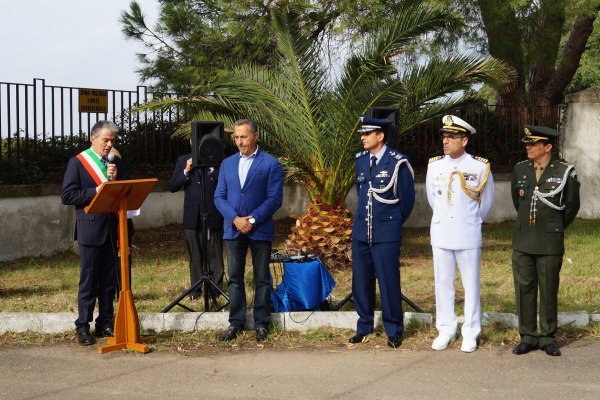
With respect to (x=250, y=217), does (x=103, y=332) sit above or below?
below

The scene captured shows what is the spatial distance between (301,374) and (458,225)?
1.86m

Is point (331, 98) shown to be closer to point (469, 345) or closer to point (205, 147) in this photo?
point (205, 147)

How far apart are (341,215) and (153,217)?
4549 mm

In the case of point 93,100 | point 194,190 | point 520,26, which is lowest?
point 194,190

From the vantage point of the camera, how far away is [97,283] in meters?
8.28

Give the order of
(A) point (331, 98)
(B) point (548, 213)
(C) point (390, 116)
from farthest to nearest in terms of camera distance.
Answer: (A) point (331, 98)
(C) point (390, 116)
(B) point (548, 213)

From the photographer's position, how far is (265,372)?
7.12 m

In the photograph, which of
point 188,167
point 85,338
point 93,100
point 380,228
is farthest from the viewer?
point 93,100

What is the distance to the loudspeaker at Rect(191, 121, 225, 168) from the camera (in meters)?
9.05

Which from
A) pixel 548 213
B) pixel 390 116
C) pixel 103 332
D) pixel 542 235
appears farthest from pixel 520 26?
pixel 103 332

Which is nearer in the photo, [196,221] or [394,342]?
[394,342]

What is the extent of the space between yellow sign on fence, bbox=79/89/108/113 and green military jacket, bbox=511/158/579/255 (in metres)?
9.62

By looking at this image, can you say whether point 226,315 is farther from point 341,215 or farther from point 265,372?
point 341,215

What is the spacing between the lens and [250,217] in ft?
26.7
